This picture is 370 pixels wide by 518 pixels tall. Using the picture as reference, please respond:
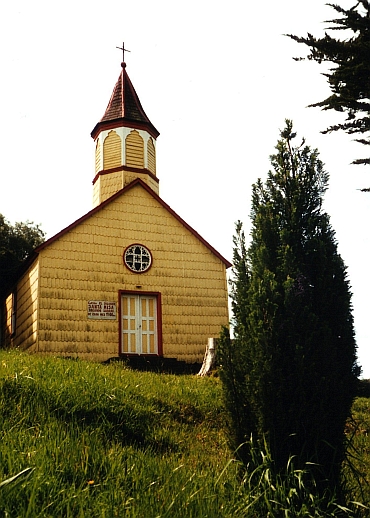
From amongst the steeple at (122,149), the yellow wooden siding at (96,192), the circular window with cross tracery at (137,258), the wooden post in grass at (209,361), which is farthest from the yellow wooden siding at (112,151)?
the wooden post in grass at (209,361)

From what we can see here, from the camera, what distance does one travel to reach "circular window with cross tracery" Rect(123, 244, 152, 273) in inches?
806

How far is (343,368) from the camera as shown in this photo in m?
7.45

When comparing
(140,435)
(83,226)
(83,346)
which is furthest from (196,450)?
(83,226)

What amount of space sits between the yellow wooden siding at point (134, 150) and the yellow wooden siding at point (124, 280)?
2734 millimetres

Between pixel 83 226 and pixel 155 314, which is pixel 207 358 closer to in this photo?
pixel 155 314

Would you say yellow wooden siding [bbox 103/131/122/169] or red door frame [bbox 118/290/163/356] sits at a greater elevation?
yellow wooden siding [bbox 103/131/122/169]

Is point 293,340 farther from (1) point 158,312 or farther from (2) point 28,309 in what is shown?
(2) point 28,309

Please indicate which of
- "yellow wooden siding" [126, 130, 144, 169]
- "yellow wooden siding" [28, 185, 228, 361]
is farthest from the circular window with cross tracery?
"yellow wooden siding" [126, 130, 144, 169]

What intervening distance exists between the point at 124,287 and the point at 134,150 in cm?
638

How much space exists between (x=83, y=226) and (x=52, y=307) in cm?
283

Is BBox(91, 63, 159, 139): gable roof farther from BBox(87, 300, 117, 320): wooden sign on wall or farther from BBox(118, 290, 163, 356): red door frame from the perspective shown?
BBox(87, 300, 117, 320): wooden sign on wall

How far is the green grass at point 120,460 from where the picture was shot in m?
5.65

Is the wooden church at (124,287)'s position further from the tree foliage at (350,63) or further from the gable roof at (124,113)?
the tree foliage at (350,63)

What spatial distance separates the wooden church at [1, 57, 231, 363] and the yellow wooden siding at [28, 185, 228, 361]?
Answer: 3 centimetres
